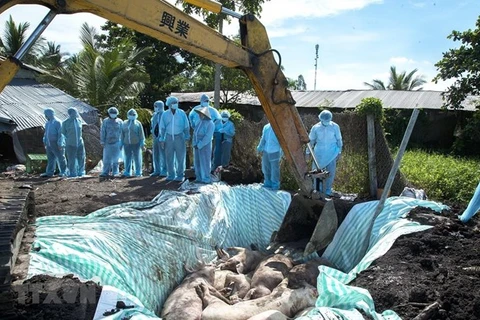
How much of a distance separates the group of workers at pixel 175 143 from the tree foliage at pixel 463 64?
6.84m

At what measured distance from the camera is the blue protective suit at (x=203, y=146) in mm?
10016

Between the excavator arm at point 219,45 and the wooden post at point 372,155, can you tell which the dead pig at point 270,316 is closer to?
the excavator arm at point 219,45

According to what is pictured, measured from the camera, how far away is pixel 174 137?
421 inches

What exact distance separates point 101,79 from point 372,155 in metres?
13.6

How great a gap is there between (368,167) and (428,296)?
5397 mm

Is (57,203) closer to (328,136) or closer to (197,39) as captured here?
(197,39)

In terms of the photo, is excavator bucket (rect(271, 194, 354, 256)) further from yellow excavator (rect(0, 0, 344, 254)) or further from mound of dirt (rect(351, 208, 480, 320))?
mound of dirt (rect(351, 208, 480, 320))

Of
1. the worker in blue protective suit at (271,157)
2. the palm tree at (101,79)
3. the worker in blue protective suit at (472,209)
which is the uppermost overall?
the palm tree at (101,79)

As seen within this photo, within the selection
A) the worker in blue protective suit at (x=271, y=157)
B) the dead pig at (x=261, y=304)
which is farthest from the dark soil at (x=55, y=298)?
the worker in blue protective suit at (x=271, y=157)

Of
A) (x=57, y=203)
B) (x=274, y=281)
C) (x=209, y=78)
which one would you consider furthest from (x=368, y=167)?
(x=209, y=78)

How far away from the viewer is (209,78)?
88.8 ft

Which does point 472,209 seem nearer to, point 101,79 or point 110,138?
point 110,138

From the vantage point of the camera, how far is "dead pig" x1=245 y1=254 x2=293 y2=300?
5266 millimetres

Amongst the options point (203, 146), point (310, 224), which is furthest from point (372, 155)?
point (203, 146)
